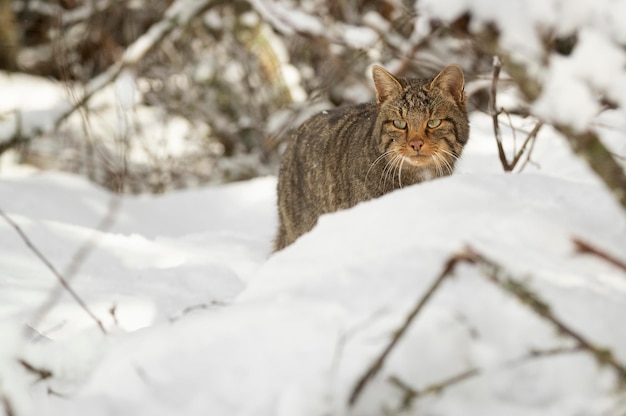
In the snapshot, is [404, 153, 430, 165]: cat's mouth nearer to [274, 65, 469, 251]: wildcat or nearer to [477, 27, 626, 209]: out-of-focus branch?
[274, 65, 469, 251]: wildcat

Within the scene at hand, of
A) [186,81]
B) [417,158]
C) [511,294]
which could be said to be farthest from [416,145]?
[186,81]

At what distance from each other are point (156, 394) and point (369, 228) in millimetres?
638

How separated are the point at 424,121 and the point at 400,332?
2096 mm

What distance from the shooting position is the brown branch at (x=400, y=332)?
1.40 metres

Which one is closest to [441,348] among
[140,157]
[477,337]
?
[477,337]

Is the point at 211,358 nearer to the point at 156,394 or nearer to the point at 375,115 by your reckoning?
the point at 156,394

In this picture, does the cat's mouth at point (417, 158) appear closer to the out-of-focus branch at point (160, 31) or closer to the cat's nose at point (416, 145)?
the cat's nose at point (416, 145)

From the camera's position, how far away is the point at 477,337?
1502 mm

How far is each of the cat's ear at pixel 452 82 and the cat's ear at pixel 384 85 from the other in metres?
0.16

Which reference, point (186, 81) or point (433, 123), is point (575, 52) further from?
point (186, 81)

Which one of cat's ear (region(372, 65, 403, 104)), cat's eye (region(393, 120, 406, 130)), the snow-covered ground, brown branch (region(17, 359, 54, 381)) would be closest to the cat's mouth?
cat's eye (region(393, 120, 406, 130))

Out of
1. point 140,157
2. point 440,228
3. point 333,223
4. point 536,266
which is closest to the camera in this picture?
point 536,266

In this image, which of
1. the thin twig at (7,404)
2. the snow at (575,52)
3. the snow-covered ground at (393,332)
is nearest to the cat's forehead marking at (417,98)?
the snow-covered ground at (393,332)

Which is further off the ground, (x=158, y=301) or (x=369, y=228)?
(x=369, y=228)
